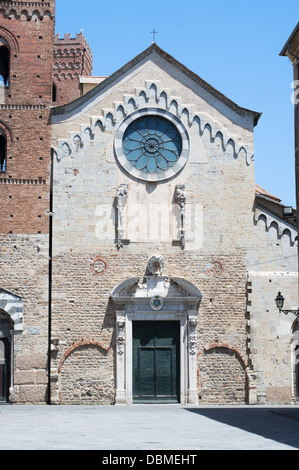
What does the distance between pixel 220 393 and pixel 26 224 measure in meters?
7.85

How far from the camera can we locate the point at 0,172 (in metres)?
25.0

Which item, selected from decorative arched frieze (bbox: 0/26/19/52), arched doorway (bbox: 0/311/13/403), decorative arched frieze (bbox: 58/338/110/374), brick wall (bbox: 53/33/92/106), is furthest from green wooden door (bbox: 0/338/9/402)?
brick wall (bbox: 53/33/92/106)

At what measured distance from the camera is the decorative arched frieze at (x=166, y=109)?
25531 millimetres

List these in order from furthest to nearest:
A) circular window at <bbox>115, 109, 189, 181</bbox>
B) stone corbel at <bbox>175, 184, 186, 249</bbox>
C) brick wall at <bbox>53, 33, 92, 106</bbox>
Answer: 1. brick wall at <bbox>53, 33, 92, 106</bbox>
2. circular window at <bbox>115, 109, 189, 181</bbox>
3. stone corbel at <bbox>175, 184, 186, 249</bbox>

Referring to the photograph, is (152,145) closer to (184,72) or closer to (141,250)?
(184,72)

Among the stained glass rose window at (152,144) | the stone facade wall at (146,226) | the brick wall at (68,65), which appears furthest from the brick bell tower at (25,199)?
the brick wall at (68,65)

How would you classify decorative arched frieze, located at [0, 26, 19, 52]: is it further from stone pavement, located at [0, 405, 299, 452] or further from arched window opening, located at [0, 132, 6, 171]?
stone pavement, located at [0, 405, 299, 452]

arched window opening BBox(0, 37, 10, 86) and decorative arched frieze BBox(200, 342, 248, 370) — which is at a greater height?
arched window opening BBox(0, 37, 10, 86)

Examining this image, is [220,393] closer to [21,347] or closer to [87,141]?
[21,347]

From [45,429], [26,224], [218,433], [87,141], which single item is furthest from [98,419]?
[87,141]

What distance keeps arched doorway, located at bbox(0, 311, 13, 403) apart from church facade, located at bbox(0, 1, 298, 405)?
0.12 feet

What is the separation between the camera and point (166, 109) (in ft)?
84.4

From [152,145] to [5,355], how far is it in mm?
7991

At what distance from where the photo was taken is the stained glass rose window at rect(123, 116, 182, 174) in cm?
2553
